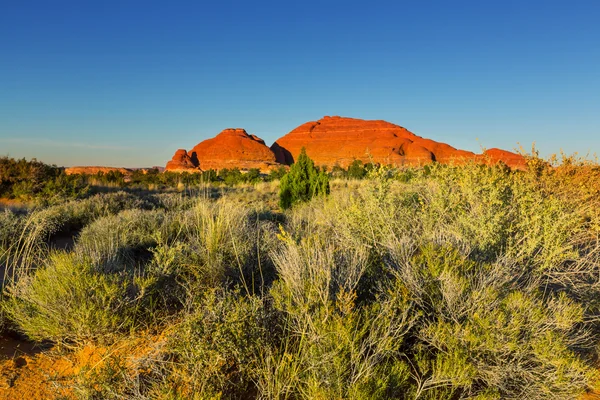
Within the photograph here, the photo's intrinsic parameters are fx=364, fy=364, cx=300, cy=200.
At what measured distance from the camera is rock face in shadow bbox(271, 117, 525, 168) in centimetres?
8968

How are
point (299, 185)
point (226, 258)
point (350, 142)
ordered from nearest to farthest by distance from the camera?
point (226, 258) < point (299, 185) < point (350, 142)

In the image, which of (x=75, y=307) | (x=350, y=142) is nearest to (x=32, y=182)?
(x=75, y=307)

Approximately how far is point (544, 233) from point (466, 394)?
216 cm

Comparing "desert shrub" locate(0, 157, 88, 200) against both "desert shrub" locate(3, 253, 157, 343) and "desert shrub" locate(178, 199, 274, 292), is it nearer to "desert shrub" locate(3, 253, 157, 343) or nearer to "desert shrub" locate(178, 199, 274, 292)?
"desert shrub" locate(178, 199, 274, 292)

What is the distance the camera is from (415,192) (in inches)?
211

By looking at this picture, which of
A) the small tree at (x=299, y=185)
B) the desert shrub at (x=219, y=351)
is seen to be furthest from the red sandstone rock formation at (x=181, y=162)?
the desert shrub at (x=219, y=351)

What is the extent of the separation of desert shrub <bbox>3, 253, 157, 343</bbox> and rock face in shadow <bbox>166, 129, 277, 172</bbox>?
80.4m

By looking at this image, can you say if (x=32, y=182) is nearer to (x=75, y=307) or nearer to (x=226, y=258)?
(x=226, y=258)

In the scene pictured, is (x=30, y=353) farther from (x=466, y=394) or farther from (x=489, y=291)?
(x=489, y=291)

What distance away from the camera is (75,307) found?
3.05m

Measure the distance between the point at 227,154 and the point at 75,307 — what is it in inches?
3599

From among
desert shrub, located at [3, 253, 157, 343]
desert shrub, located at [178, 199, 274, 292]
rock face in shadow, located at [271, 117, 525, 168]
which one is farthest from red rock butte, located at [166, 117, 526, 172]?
desert shrub, located at [3, 253, 157, 343]

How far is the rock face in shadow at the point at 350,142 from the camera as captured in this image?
294ft

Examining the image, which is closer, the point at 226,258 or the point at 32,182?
the point at 226,258
